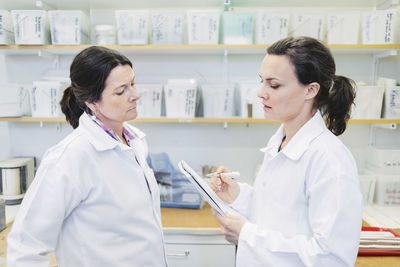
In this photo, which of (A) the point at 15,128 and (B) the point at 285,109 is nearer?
(B) the point at 285,109

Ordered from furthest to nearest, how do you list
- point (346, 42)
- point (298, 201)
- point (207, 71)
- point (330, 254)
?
point (207, 71)
point (346, 42)
point (298, 201)
point (330, 254)

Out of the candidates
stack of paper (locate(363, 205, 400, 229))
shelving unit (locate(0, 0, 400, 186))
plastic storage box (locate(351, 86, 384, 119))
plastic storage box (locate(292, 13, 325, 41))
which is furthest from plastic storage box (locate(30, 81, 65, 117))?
stack of paper (locate(363, 205, 400, 229))

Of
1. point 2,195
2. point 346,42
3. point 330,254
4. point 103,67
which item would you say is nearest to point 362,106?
point 346,42

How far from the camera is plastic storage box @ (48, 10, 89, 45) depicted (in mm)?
2010

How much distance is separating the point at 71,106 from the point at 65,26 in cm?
95

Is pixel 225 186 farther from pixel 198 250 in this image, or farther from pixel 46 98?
pixel 46 98

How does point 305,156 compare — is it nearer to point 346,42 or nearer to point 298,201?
point 298,201

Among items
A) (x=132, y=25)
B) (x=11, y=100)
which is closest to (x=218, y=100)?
(x=132, y=25)

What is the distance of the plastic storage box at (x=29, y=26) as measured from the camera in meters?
2.00

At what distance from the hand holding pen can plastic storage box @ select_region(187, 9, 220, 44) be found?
0.96m

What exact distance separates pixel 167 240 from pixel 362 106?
1430 millimetres

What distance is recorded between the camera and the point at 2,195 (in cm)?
212

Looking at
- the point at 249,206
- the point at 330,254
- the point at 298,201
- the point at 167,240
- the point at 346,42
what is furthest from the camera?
the point at 346,42

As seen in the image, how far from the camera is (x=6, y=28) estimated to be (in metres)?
2.03
